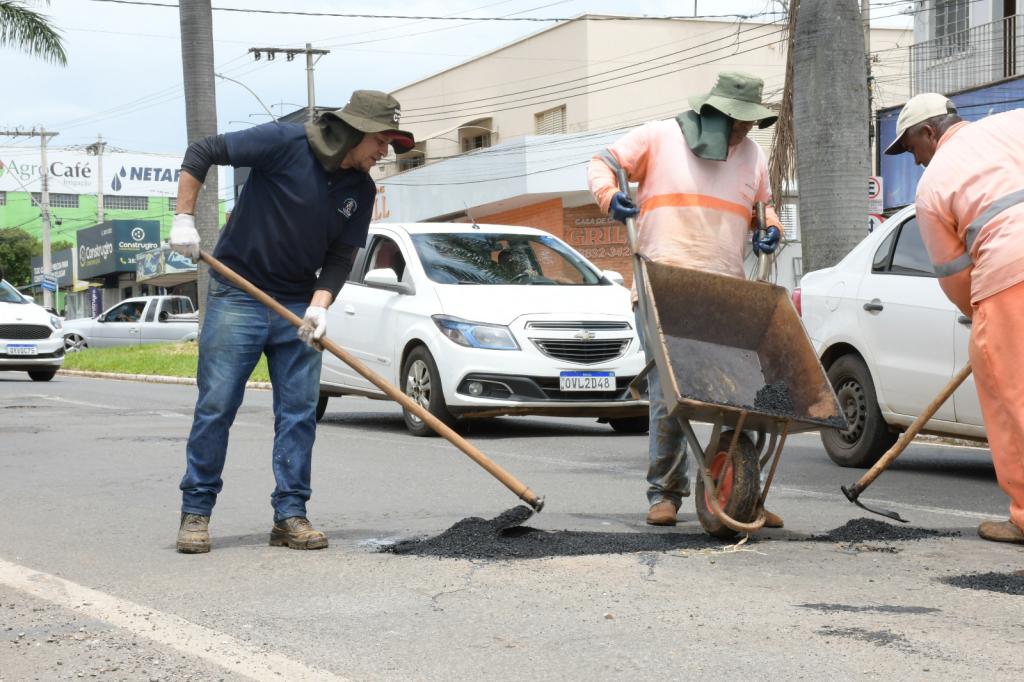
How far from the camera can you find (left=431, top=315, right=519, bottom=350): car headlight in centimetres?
1100

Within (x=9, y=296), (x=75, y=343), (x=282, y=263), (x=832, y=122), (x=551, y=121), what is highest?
(x=551, y=121)

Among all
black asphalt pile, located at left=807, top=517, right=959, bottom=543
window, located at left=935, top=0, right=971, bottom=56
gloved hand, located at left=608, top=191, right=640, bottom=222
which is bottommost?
black asphalt pile, located at left=807, top=517, right=959, bottom=543

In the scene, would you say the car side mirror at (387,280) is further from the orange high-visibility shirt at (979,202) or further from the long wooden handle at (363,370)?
the orange high-visibility shirt at (979,202)

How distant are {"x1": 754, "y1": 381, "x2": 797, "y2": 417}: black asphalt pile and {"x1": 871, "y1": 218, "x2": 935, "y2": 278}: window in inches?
121

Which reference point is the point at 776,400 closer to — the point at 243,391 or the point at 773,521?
the point at 773,521

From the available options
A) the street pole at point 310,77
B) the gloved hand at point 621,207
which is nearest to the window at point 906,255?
the gloved hand at point 621,207

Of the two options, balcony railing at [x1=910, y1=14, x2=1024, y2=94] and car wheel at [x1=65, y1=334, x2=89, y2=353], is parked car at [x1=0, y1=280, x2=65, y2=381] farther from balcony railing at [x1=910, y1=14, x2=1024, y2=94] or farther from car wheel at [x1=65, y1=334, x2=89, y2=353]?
balcony railing at [x1=910, y1=14, x2=1024, y2=94]

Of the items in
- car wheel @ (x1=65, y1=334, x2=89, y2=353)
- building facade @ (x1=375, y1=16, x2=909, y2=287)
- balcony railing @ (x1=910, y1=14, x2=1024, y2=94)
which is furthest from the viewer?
building facade @ (x1=375, y1=16, x2=909, y2=287)

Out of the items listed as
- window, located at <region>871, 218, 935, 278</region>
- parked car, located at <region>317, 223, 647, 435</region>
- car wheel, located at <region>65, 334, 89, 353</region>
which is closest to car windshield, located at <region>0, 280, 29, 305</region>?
car wheel, located at <region>65, 334, 89, 353</region>

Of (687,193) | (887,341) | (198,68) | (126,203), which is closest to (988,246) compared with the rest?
(687,193)

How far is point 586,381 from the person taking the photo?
1098 centimetres

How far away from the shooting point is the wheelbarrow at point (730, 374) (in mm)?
5832

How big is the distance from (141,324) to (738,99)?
90.1ft

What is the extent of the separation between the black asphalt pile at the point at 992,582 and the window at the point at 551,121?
33134mm
